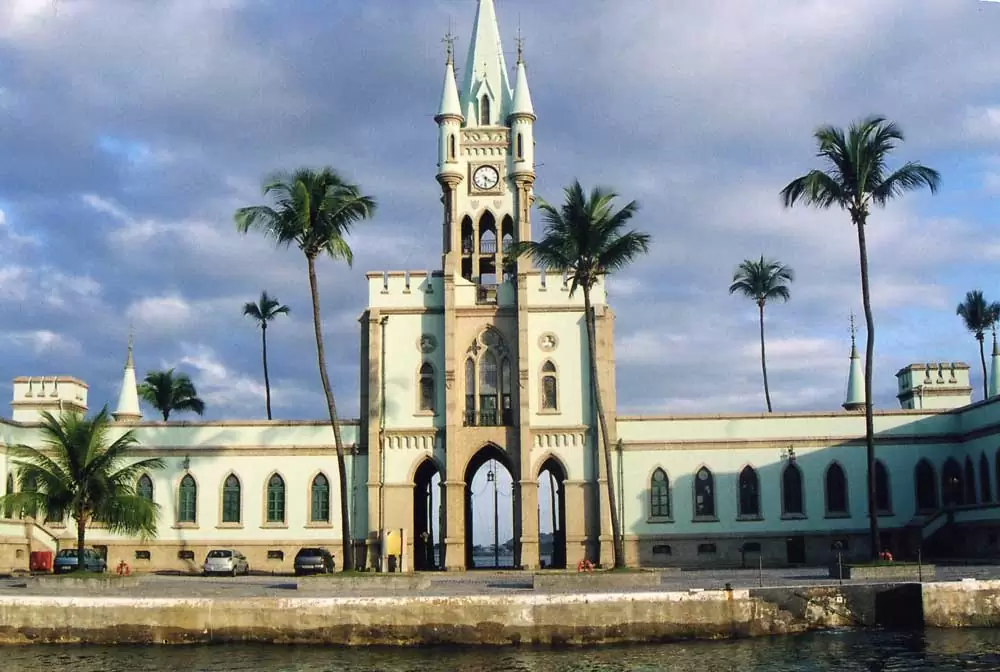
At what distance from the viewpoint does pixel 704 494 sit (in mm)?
51438

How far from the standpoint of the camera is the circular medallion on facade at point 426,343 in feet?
172

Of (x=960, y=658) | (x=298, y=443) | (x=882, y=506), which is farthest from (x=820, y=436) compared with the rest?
(x=960, y=658)

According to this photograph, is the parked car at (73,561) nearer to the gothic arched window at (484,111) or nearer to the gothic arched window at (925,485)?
the gothic arched window at (484,111)

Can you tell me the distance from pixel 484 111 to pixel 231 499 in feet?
72.5

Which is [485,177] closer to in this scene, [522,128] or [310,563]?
[522,128]

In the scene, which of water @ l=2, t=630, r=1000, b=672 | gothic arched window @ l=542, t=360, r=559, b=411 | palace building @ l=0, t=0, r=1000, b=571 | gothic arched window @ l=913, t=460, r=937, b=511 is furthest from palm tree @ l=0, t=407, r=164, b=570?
gothic arched window @ l=913, t=460, r=937, b=511

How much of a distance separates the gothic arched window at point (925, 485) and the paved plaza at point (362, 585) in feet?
30.0

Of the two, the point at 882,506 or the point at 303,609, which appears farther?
the point at 882,506

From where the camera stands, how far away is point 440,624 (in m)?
28.4

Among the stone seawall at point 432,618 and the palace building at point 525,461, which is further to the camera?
the palace building at point 525,461

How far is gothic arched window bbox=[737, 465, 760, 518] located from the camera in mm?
51281

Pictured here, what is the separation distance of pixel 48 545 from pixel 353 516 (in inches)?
517

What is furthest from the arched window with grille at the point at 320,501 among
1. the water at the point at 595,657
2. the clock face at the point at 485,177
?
the water at the point at 595,657

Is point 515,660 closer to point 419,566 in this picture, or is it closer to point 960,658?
point 960,658
